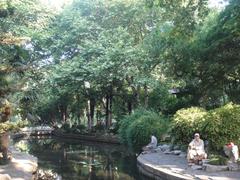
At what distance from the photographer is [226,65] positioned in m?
25.5

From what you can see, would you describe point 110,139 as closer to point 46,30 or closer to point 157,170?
point 46,30

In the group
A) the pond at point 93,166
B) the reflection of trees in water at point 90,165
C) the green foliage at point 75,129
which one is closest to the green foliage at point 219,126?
the pond at point 93,166

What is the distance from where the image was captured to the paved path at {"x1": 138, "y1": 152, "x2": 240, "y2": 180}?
49.7 feet

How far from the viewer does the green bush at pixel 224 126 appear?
19.6 m

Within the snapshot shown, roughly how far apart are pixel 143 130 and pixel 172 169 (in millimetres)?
9281

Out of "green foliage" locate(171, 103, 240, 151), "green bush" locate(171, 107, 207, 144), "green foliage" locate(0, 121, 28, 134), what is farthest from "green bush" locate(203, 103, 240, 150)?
"green foliage" locate(0, 121, 28, 134)

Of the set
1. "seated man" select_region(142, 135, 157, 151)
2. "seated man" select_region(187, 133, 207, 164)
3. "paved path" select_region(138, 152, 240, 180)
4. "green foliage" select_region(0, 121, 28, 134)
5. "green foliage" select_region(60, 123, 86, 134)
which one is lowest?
"paved path" select_region(138, 152, 240, 180)

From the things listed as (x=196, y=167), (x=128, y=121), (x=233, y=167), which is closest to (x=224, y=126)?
(x=196, y=167)

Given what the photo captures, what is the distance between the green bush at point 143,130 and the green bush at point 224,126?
6948 mm

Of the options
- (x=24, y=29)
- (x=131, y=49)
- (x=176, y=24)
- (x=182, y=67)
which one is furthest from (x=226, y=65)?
(x=24, y=29)

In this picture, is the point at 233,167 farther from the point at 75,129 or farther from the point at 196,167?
the point at 75,129

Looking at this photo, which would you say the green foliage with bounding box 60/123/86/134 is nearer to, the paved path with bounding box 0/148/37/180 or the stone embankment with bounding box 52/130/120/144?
the stone embankment with bounding box 52/130/120/144

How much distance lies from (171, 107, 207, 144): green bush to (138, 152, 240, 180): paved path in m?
1.02

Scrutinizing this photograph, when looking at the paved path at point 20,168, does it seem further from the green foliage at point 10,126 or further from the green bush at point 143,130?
the green bush at point 143,130
